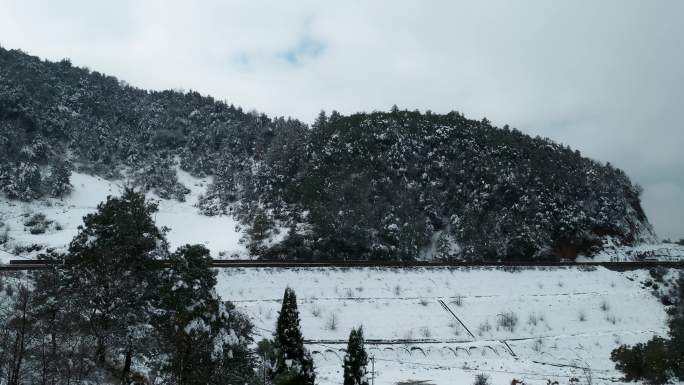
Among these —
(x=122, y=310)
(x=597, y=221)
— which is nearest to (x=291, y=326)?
Result: (x=122, y=310)

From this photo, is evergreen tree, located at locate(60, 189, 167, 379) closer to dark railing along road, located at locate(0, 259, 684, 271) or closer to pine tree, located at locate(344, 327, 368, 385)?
pine tree, located at locate(344, 327, 368, 385)

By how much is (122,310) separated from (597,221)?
52.5 metres

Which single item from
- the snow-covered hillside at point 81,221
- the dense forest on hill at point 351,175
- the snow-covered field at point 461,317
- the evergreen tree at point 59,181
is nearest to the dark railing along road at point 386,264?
the snow-covered field at point 461,317

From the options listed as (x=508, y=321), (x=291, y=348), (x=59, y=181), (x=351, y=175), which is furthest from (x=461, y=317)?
(x=59, y=181)

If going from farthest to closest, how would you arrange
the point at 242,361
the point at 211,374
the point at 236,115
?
the point at 236,115, the point at 242,361, the point at 211,374

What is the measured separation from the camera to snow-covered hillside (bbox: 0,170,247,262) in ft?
139

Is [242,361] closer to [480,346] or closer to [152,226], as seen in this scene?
[152,226]

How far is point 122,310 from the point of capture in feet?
64.1

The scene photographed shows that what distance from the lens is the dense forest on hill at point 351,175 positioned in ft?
167

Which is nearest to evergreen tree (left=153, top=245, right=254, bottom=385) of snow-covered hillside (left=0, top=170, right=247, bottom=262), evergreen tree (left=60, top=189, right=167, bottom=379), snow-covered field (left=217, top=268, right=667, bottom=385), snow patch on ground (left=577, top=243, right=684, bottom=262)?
evergreen tree (left=60, top=189, right=167, bottom=379)

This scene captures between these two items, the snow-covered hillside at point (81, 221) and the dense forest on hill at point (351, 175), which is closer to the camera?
the snow-covered hillside at point (81, 221)

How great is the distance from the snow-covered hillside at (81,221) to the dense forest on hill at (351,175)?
171cm

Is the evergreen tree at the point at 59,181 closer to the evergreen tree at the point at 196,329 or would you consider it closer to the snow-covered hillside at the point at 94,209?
the snow-covered hillside at the point at 94,209

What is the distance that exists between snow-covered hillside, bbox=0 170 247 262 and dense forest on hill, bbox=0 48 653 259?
1707 millimetres
